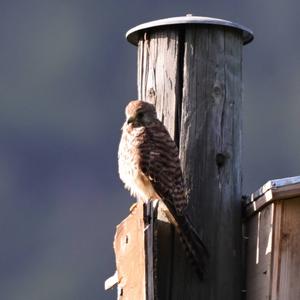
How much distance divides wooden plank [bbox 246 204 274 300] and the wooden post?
5 cm

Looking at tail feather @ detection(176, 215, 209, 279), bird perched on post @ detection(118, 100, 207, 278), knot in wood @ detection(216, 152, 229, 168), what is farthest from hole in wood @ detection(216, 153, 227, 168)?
tail feather @ detection(176, 215, 209, 279)

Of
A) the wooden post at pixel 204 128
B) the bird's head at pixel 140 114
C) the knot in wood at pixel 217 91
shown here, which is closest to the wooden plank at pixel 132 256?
the wooden post at pixel 204 128

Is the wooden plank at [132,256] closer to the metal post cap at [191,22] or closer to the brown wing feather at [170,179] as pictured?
the brown wing feather at [170,179]

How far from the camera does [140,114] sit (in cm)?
565

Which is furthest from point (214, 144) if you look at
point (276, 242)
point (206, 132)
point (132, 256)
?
point (132, 256)

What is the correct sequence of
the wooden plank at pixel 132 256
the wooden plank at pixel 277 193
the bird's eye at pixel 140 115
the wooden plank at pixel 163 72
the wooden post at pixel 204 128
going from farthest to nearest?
the bird's eye at pixel 140 115 < the wooden plank at pixel 163 72 < the wooden post at pixel 204 128 < the wooden plank at pixel 277 193 < the wooden plank at pixel 132 256

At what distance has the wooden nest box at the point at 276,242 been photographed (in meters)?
5.16

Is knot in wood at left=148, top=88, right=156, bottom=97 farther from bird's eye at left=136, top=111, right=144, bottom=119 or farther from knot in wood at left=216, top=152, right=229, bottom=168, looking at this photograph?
knot in wood at left=216, top=152, right=229, bottom=168

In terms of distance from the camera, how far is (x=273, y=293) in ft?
16.9

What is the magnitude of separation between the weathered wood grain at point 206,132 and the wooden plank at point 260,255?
5cm

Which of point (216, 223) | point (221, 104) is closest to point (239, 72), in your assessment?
point (221, 104)

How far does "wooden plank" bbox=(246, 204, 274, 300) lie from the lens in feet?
17.0

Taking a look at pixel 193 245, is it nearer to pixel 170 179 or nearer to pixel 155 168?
pixel 170 179

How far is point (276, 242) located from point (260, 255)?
0.27 feet
